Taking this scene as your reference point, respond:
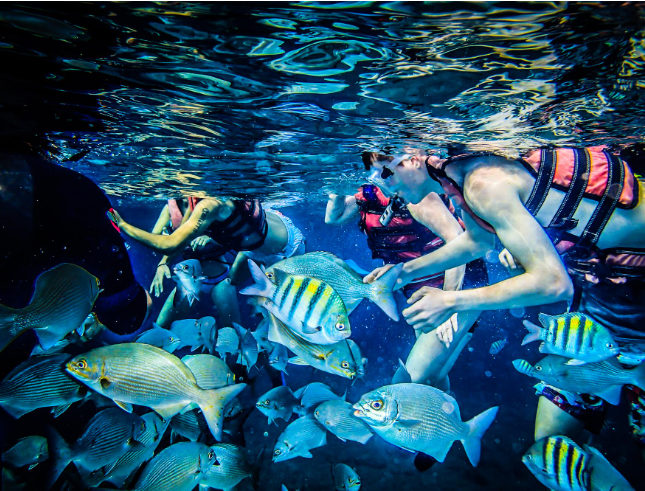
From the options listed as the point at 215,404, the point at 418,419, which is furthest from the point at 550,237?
the point at 215,404

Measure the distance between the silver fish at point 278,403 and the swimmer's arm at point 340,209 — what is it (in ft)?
18.5

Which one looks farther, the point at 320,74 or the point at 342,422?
the point at 342,422

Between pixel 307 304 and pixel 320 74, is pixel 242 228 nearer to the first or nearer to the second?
pixel 320 74

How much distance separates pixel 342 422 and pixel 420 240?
4.52 m

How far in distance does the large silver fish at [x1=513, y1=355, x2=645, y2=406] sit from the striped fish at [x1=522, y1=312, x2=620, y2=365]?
225 mm

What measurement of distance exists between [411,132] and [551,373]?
5199 millimetres

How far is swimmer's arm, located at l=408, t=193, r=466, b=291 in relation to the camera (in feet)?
17.5

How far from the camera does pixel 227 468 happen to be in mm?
4617

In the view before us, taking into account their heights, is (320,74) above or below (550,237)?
above

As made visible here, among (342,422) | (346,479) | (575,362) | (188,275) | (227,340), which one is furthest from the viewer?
(227,340)

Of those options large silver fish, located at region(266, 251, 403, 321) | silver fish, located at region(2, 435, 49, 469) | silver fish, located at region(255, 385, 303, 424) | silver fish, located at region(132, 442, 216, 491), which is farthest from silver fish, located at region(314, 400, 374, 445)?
Answer: silver fish, located at region(2, 435, 49, 469)

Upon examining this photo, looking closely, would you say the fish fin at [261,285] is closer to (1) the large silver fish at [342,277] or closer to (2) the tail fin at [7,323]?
(1) the large silver fish at [342,277]

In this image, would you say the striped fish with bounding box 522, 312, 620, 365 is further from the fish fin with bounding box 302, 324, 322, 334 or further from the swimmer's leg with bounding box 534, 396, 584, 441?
the fish fin with bounding box 302, 324, 322, 334

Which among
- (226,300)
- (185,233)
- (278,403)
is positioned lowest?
(226,300)
